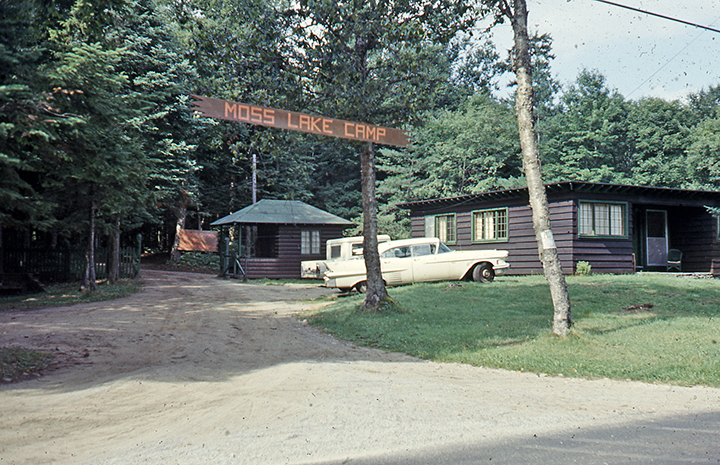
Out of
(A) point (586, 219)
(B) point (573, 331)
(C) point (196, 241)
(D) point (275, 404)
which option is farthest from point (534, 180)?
(C) point (196, 241)

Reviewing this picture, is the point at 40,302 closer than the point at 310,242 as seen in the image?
Yes

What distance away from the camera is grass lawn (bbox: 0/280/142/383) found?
7513 mm

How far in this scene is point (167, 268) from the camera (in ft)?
120

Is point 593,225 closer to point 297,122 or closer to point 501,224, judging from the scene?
point 501,224

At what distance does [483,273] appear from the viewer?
18266 millimetres

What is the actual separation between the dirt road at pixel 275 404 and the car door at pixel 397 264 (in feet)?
26.7

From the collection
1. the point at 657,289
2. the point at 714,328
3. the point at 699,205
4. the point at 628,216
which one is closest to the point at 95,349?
the point at 714,328

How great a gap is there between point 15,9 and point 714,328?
15.3 m

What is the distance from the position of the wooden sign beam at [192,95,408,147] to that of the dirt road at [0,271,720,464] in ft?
11.9

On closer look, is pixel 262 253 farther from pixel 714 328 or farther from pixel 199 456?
pixel 199 456

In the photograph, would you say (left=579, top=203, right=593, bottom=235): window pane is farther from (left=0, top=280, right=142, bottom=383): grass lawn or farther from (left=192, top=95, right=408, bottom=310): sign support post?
(left=0, top=280, right=142, bottom=383): grass lawn

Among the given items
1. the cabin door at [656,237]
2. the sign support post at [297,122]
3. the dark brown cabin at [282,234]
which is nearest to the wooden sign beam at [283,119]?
the sign support post at [297,122]

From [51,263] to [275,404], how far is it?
67.3ft

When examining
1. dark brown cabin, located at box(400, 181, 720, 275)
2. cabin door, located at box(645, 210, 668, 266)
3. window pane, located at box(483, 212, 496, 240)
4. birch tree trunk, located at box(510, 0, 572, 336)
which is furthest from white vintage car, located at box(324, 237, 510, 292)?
cabin door, located at box(645, 210, 668, 266)
